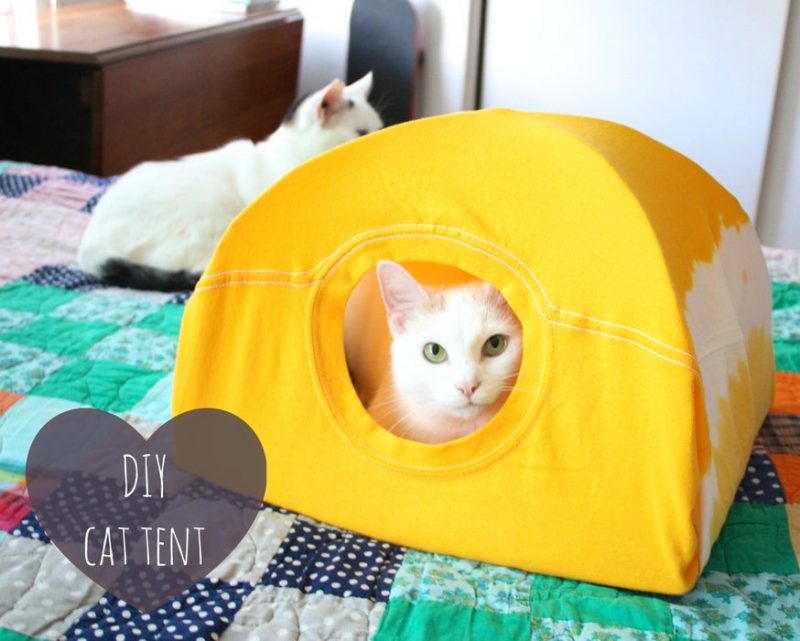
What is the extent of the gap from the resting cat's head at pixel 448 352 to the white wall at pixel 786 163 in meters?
2.24

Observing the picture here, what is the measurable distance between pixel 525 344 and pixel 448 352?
0.10 metres

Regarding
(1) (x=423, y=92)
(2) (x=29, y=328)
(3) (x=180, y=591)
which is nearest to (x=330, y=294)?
(3) (x=180, y=591)

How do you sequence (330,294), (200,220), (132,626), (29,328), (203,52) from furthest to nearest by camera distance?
(203,52) → (200,220) → (29,328) → (330,294) → (132,626)

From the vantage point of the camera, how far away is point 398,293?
102 cm

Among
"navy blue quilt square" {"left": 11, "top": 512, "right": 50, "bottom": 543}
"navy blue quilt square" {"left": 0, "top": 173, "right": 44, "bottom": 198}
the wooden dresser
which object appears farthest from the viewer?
the wooden dresser

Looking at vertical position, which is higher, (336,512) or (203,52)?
(203,52)

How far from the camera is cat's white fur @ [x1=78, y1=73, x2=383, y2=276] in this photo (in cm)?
176

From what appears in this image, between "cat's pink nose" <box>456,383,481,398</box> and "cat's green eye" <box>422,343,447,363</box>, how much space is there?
0.16ft

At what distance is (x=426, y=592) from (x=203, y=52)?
6.75 ft

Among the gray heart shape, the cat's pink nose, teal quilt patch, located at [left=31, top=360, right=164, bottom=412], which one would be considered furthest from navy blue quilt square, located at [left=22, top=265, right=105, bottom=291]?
the cat's pink nose

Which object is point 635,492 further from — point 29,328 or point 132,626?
point 29,328

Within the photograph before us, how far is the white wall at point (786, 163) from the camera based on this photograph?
2.83m

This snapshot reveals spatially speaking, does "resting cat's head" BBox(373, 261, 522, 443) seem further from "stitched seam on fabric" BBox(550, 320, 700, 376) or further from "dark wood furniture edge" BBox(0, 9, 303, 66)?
"dark wood furniture edge" BBox(0, 9, 303, 66)

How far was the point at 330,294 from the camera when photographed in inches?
39.7
